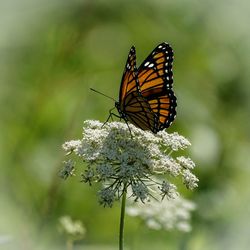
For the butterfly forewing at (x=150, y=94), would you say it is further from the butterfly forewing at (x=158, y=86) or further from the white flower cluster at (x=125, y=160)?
the white flower cluster at (x=125, y=160)

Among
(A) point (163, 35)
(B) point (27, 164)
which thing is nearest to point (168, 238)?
(B) point (27, 164)

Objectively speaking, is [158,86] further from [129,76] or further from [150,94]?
[129,76]

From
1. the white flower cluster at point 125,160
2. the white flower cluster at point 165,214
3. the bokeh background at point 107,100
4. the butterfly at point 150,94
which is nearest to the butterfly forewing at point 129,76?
the butterfly at point 150,94

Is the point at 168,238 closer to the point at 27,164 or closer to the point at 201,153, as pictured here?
the point at 201,153

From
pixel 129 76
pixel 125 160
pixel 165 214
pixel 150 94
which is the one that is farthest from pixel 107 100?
pixel 125 160

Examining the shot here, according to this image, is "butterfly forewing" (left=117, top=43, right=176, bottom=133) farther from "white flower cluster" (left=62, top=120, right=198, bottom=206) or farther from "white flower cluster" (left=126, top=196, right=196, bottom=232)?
"white flower cluster" (left=126, top=196, right=196, bottom=232)
